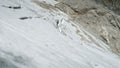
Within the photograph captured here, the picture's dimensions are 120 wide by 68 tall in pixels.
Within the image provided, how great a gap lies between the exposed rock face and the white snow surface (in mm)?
390

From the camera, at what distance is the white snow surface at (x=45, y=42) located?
12.1 ft

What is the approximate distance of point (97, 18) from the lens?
6.80 m

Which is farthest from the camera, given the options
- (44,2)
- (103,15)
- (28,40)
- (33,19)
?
(103,15)

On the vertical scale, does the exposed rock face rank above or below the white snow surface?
above

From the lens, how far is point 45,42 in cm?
454

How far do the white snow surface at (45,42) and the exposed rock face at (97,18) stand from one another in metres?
0.39

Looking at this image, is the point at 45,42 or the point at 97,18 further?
the point at 97,18

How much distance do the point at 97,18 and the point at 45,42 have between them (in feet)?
8.79

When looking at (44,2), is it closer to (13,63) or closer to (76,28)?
(76,28)

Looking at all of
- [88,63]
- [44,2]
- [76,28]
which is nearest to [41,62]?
[88,63]

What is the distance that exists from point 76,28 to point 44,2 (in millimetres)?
1204

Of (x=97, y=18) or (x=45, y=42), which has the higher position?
(x=97, y=18)

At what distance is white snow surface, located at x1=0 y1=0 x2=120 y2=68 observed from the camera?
3.68m

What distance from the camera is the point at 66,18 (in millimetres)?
6238
